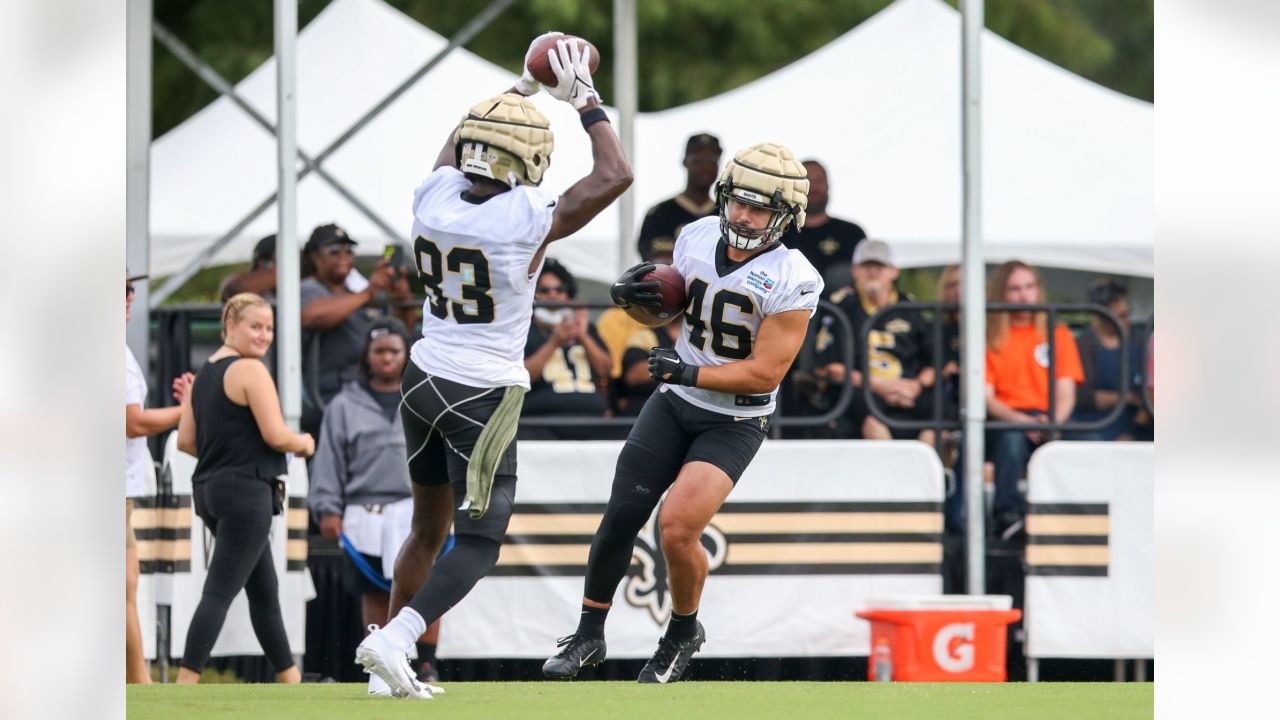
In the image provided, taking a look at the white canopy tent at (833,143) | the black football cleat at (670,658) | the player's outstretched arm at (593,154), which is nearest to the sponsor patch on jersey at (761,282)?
the player's outstretched arm at (593,154)

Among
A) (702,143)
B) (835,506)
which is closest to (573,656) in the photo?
(835,506)

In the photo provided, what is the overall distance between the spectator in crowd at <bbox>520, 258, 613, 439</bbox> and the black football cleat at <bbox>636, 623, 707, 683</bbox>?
280 centimetres

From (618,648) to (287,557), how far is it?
5.68 feet

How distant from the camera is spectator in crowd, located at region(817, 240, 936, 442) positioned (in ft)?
32.5

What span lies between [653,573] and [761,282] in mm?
3170

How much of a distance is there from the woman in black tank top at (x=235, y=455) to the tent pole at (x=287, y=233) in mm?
761

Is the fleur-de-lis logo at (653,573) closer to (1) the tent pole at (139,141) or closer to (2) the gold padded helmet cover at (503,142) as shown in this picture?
(1) the tent pole at (139,141)

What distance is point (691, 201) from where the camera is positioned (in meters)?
11.1

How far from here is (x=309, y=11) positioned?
22.2m

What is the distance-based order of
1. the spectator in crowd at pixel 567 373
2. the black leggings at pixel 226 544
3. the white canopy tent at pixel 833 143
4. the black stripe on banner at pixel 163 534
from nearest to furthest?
the black leggings at pixel 226 544
the black stripe on banner at pixel 163 534
the spectator in crowd at pixel 567 373
the white canopy tent at pixel 833 143

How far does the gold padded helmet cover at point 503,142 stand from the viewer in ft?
21.5

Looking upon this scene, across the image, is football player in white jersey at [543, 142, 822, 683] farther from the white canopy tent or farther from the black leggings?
the white canopy tent

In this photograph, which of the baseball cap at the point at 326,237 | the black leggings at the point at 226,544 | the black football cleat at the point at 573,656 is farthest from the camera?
the baseball cap at the point at 326,237

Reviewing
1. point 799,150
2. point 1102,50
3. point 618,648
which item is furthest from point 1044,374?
point 1102,50
